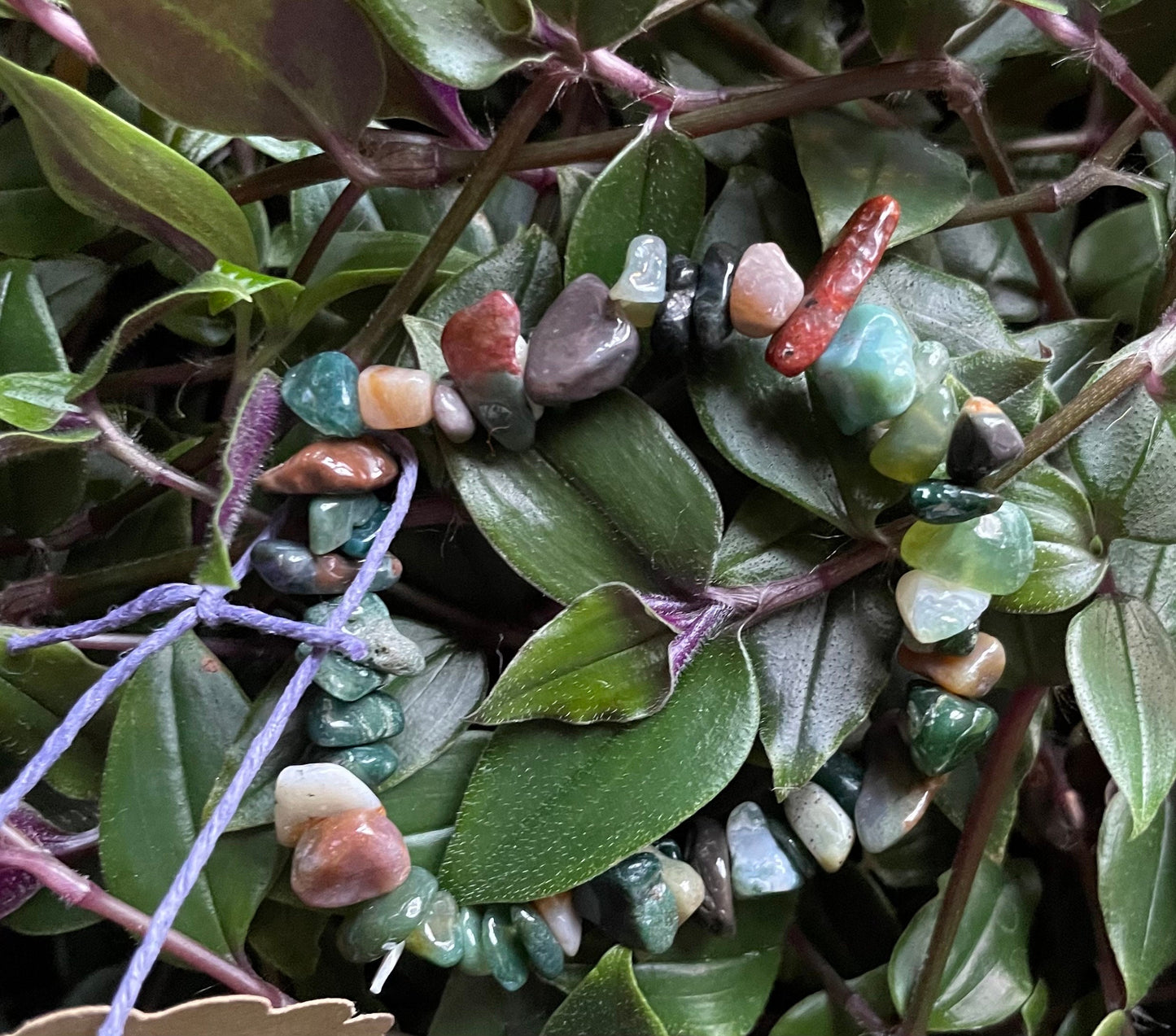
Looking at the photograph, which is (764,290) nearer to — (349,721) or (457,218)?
(457,218)

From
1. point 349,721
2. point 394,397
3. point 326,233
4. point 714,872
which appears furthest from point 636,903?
point 326,233

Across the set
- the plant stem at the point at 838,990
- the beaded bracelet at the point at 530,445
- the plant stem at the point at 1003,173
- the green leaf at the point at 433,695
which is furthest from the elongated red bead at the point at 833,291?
the plant stem at the point at 838,990

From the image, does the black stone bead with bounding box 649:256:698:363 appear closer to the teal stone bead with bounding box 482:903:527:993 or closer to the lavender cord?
the lavender cord

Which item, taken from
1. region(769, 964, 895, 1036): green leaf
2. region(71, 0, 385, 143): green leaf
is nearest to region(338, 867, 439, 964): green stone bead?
region(769, 964, 895, 1036): green leaf

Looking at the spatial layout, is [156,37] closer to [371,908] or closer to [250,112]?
[250,112]

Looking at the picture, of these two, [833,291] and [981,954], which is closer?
[833,291]

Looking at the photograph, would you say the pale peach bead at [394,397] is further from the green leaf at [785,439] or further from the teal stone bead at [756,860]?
the teal stone bead at [756,860]
